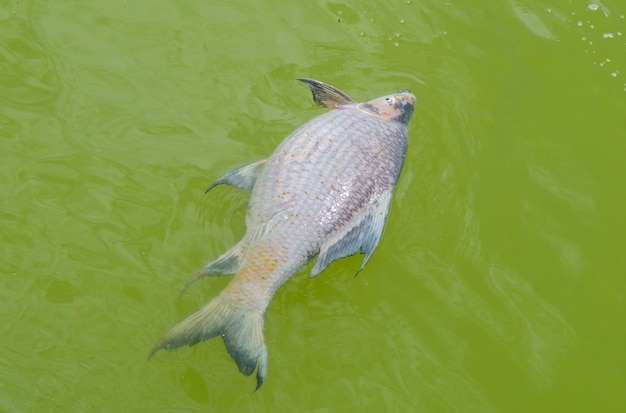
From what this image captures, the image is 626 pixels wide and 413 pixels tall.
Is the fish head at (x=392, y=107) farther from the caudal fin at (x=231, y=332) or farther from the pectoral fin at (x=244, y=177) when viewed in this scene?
the caudal fin at (x=231, y=332)

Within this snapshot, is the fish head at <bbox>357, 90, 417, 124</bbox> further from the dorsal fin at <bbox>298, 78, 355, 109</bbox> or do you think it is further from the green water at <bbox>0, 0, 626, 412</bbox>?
the green water at <bbox>0, 0, 626, 412</bbox>

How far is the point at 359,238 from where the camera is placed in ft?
11.2

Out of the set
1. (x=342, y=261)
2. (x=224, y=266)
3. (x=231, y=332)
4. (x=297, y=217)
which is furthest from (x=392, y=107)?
(x=231, y=332)

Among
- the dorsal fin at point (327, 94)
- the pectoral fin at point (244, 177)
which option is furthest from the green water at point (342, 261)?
the pectoral fin at point (244, 177)

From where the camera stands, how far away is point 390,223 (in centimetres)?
414

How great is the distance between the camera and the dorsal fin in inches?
165

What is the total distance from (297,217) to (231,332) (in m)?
0.62

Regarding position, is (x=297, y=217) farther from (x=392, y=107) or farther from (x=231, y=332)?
(x=392, y=107)

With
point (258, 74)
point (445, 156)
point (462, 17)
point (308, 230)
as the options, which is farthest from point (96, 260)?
point (462, 17)

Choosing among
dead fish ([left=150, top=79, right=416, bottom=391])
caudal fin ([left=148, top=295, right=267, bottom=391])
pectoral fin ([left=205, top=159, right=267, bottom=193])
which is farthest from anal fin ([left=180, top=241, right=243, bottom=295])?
pectoral fin ([left=205, top=159, right=267, bottom=193])

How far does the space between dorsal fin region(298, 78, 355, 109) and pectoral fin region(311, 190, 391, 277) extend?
37.0 inches

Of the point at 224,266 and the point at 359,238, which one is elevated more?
the point at 359,238

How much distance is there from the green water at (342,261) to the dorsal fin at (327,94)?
0.75 feet

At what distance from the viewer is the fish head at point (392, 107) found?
4051mm
